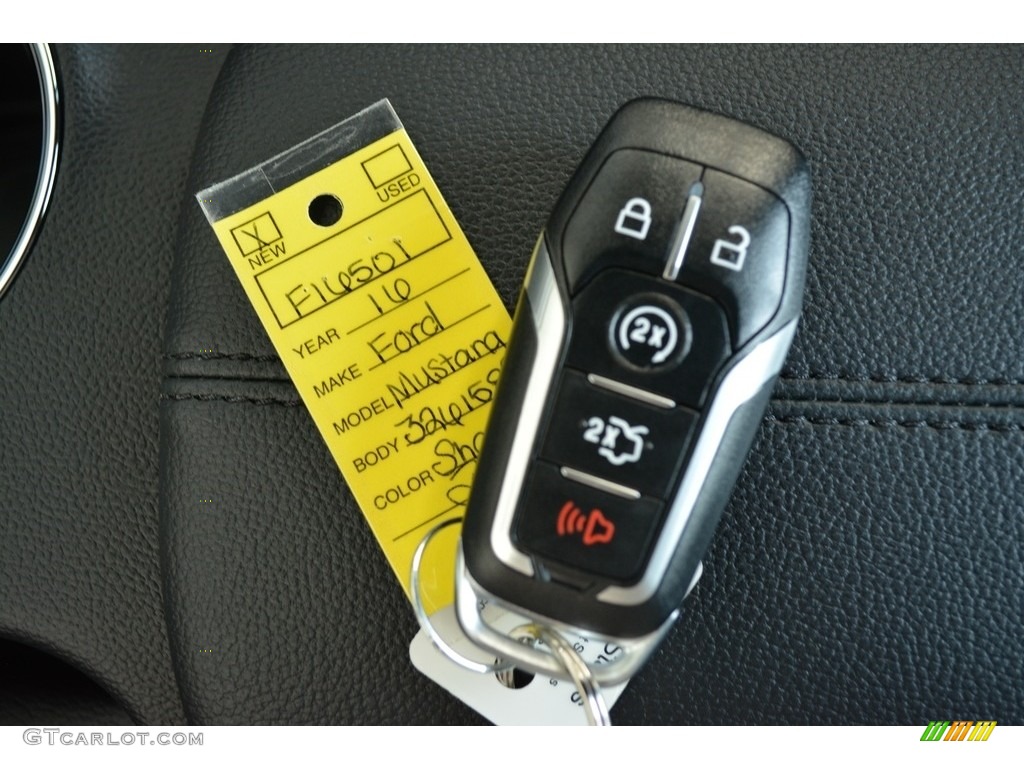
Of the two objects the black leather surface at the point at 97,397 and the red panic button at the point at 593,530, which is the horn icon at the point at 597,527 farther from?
the black leather surface at the point at 97,397

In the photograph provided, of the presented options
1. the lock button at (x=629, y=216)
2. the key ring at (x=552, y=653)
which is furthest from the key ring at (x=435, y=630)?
the lock button at (x=629, y=216)

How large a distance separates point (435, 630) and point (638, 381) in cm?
18

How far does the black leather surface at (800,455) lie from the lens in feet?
1.62

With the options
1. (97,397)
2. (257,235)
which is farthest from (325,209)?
(97,397)

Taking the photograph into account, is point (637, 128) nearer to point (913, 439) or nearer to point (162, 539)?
point (913, 439)

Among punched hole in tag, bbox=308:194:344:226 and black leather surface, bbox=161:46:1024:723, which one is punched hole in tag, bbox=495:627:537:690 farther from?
punched hole in tag, bbox=308:194:344:226

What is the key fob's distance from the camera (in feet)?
1.37

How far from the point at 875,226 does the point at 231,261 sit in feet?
1.20

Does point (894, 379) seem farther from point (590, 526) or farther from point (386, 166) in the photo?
point (386, 166)

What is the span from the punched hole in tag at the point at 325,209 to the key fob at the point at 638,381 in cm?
15

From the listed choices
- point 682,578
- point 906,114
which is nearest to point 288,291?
point 682,578

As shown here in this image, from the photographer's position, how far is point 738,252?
421 millimetres

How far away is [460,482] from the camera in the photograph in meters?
0.50

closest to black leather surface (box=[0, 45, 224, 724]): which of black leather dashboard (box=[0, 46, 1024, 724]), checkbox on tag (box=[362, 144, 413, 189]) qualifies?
black leather dashboard (box=[0, 46, 1024, 724])
